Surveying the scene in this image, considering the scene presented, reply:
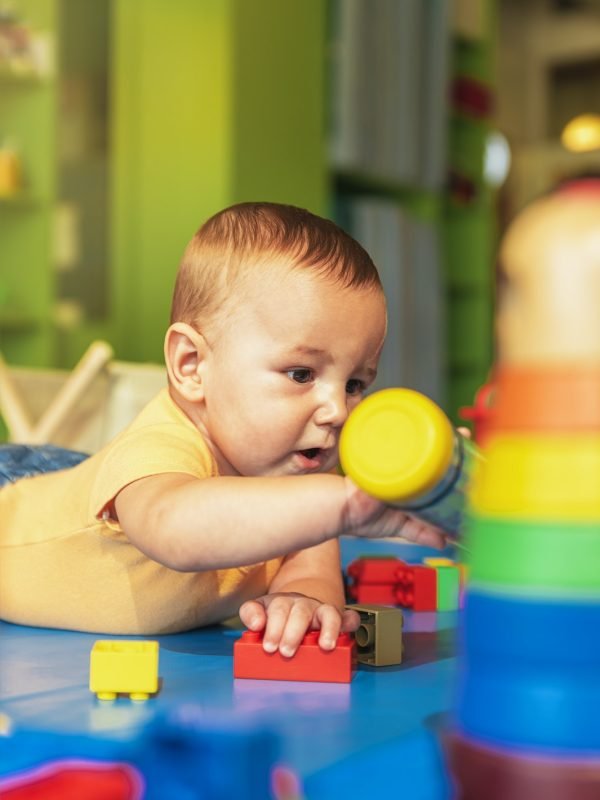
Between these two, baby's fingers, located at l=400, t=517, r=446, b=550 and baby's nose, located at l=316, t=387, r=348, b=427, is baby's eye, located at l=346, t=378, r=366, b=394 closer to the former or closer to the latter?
baby's nose, located at l=316, t=387, r=348, b=427

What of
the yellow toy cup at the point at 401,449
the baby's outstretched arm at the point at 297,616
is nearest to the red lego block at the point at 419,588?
the baby's outstretched arm at the point at 297,616

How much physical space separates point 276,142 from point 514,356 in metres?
2.76

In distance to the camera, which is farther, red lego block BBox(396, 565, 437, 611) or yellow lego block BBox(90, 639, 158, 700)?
red lego block BBox(396, 565, 437, 611)

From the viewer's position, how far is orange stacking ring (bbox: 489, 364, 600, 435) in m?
0.39

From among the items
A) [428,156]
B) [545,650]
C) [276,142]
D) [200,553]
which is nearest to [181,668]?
[200,553]

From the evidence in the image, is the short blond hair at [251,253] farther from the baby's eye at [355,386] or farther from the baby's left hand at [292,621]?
the baby's left hand at [292,621]

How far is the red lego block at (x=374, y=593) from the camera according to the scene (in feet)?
3.35

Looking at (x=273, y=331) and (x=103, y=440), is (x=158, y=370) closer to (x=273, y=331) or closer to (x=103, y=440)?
(x=103, y=440)

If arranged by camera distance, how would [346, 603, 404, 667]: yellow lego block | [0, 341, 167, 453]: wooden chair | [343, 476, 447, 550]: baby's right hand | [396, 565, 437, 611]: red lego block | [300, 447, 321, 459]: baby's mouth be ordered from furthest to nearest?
[0, 341, 167, 453]: wooden chair
[396, 565, 437, 611]: red lego block
[300, 447, 321, 459]: baby's mouth
[346, 603, 404, 667]: yellow lego block
[343, 476, 447, 550]: baby's right hand

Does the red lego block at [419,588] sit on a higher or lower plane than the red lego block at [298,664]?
lower

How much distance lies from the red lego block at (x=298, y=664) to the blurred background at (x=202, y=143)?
7.41 ft

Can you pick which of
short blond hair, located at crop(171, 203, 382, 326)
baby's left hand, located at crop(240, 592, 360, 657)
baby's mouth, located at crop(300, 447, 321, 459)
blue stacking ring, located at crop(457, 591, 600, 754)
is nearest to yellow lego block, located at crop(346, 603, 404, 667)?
baby's left hand, located at crop(240, 592, 360, 657)

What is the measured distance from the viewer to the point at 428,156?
3.71m

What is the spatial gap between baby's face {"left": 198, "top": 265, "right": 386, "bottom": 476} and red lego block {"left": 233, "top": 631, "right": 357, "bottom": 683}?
0.18 m
